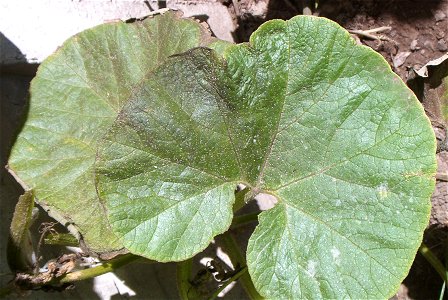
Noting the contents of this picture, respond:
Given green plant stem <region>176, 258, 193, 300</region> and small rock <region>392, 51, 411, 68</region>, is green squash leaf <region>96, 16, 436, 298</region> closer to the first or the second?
green plant stem <region>176, 258, 193, 300</region>

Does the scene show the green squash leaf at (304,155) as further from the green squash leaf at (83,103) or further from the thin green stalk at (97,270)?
the thin green stalk at (97,270)

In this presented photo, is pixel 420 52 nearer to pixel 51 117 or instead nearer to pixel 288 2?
pixel 288 2

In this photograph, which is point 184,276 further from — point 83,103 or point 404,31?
point 404,31

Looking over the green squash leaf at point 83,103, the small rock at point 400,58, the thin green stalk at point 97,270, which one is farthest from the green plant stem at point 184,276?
the small rock at point 400,58

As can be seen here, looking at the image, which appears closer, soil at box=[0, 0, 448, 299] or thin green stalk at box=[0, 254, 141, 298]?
thin green stalk at box=[0, 254, 141, 298]

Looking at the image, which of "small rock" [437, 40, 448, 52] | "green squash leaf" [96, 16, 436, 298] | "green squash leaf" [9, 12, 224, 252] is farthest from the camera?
"small rock" [437, 40, 448, 52]

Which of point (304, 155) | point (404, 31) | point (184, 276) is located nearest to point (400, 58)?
point (404, 31)

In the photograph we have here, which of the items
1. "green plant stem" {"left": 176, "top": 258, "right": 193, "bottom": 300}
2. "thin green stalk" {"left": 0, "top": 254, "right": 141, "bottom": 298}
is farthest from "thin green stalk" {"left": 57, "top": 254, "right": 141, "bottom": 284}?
"green plant stem" {"left": 176, "top": 258, "right": 193, "bottom": 300}

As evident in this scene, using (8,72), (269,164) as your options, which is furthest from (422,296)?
(8,72)
